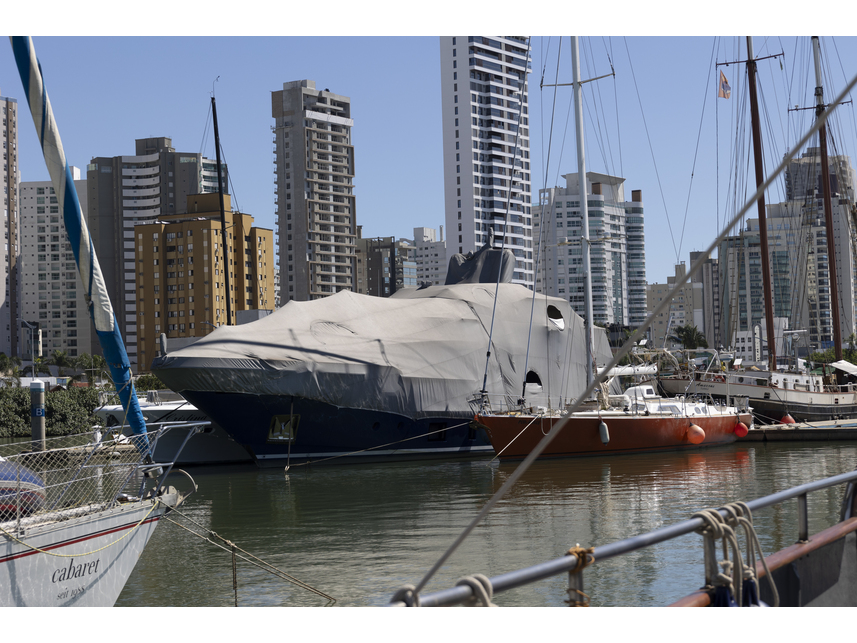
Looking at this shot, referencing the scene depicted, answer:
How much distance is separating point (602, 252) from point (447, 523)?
127 meters

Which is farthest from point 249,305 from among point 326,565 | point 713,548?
point 713,548

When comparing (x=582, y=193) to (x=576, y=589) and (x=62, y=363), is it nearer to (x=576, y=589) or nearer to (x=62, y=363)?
(x=576, y=589)

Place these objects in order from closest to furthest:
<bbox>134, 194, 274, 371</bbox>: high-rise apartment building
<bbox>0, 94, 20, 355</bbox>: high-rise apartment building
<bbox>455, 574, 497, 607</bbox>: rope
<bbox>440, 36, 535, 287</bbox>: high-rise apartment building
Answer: <bbox>455, 574, 497, 607</bbox>: rope, <bbox>134, 194, 274, 371</bbox>: high-rise apartment building, <bbox>440, 36, 535, 287</bbox>: high-rise apartment building, <bbox>0, 94, 20, 355</bbox>: high-rise apartment building

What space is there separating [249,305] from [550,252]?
6220 cm

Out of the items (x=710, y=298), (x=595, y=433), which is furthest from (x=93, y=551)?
(x=710, y=298)

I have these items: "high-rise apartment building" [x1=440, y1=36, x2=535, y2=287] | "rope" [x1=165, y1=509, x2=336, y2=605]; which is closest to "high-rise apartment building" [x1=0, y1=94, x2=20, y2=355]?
"high-rise apartment building" [x1=440, y1=36, x2=535, y2=287]

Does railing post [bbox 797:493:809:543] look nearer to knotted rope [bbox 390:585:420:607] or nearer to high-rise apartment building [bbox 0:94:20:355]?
knotted rope [bbox 390:585:420:607]

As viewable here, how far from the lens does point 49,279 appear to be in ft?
431

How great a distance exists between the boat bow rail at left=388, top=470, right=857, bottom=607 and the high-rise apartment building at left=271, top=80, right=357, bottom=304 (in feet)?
366

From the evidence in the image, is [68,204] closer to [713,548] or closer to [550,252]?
[713,548]

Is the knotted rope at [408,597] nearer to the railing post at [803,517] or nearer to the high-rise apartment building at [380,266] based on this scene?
the railing post at [803,517]

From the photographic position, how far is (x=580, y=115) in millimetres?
26359

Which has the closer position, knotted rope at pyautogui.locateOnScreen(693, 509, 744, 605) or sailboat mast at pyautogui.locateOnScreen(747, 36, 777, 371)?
knotted rope at pyautogui.locateOnScreen(693, 509, 744, 605)

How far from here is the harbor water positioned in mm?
9844
